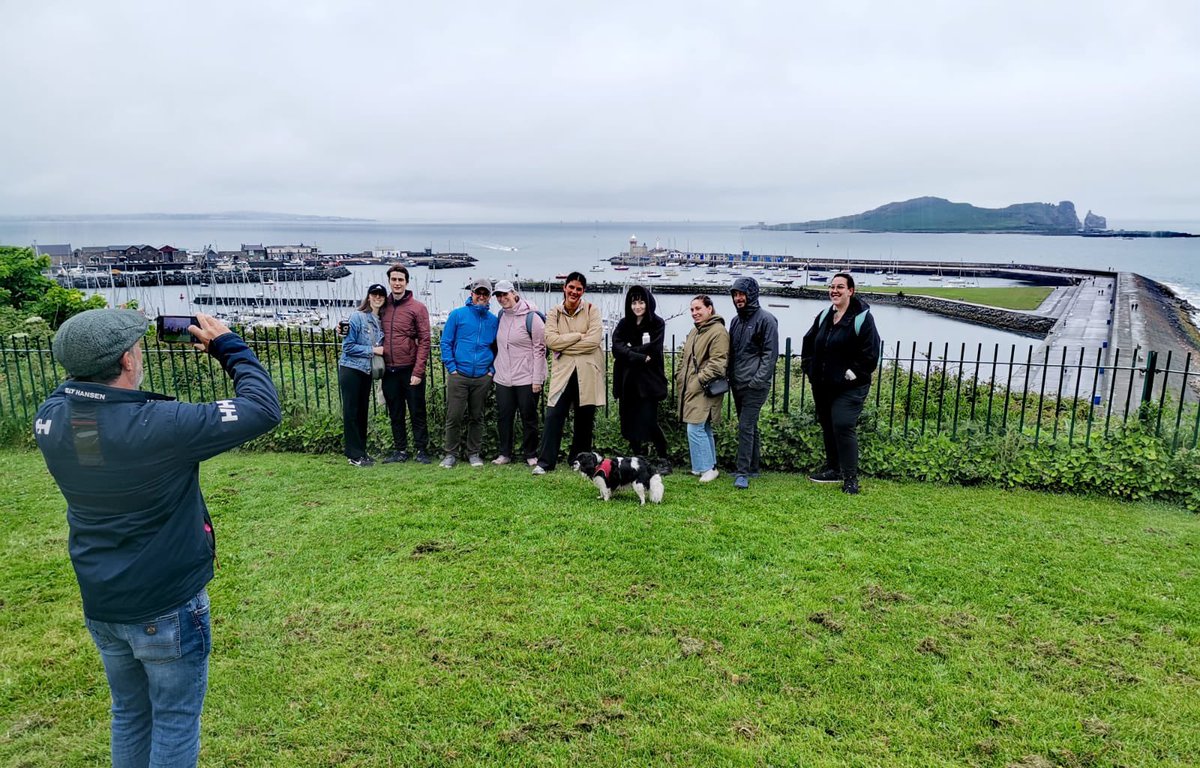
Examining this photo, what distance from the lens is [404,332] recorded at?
23.5ft

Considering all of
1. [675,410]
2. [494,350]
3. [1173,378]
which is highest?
[494,350]

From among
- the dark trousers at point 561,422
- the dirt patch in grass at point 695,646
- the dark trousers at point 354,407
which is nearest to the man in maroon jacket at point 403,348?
the dark trousers at point 354,407

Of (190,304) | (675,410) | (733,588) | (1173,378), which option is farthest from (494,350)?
(190,304)

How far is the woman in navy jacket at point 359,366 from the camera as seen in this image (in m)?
7.08

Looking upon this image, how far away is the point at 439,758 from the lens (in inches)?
120

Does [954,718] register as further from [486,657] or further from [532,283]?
[532,283]

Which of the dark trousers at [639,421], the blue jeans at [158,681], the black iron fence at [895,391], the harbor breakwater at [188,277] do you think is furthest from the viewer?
the harbor breakwater at [188,277]

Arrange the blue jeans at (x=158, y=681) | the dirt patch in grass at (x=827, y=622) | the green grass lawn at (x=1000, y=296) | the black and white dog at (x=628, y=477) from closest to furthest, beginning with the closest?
the blue jeans at (x=158, y=681)
the dirt patch in grass at (x=827, y=622)
the black and white dog at (x=628, y=477)
the green grass lawn at (x=1000, y=296)

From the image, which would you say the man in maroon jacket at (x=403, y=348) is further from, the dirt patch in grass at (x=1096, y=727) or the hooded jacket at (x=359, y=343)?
the dirt patch in grass at (x=1096, y=727)

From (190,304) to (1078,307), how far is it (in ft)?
245

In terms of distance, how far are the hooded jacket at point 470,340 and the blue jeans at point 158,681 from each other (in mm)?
4674

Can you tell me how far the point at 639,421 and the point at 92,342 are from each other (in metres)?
5.22

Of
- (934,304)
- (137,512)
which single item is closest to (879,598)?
(137,512)

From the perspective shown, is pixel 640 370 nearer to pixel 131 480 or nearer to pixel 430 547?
pixel 430 547
